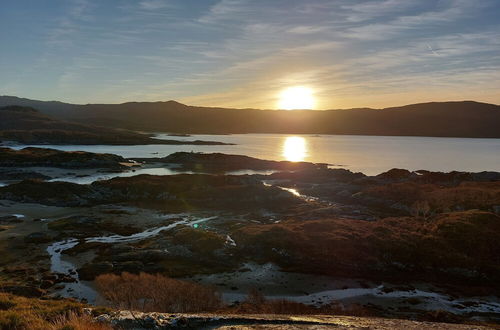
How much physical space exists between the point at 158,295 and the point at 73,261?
2251cm

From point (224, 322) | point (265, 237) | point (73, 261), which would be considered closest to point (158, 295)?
point (224, 322)

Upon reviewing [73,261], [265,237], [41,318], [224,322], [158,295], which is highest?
[41,318]

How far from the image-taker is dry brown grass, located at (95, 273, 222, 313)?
32.3m

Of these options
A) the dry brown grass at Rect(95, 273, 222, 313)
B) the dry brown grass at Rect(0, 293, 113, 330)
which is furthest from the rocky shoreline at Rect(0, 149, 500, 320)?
the dry brown grass at Rect(0, 293, 113, 330)

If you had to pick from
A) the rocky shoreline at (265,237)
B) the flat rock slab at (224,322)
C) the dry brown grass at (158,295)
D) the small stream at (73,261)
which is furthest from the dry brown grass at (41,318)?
the rocky shoreline at (265,237)

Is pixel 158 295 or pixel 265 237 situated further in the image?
pixel 265 237

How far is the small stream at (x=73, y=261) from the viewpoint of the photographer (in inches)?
1573

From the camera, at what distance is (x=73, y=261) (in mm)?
49656

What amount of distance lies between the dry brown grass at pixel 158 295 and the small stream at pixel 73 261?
2.49 m

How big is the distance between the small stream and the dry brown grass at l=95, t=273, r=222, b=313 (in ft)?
8.19

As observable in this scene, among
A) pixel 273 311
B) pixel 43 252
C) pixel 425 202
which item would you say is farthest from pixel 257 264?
pixel 425 202

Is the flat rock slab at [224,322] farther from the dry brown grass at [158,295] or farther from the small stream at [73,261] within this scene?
the small stream at [73,261]

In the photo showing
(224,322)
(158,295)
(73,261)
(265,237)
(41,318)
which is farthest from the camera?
(265,237)

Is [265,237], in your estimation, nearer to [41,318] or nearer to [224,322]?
[224,322]
